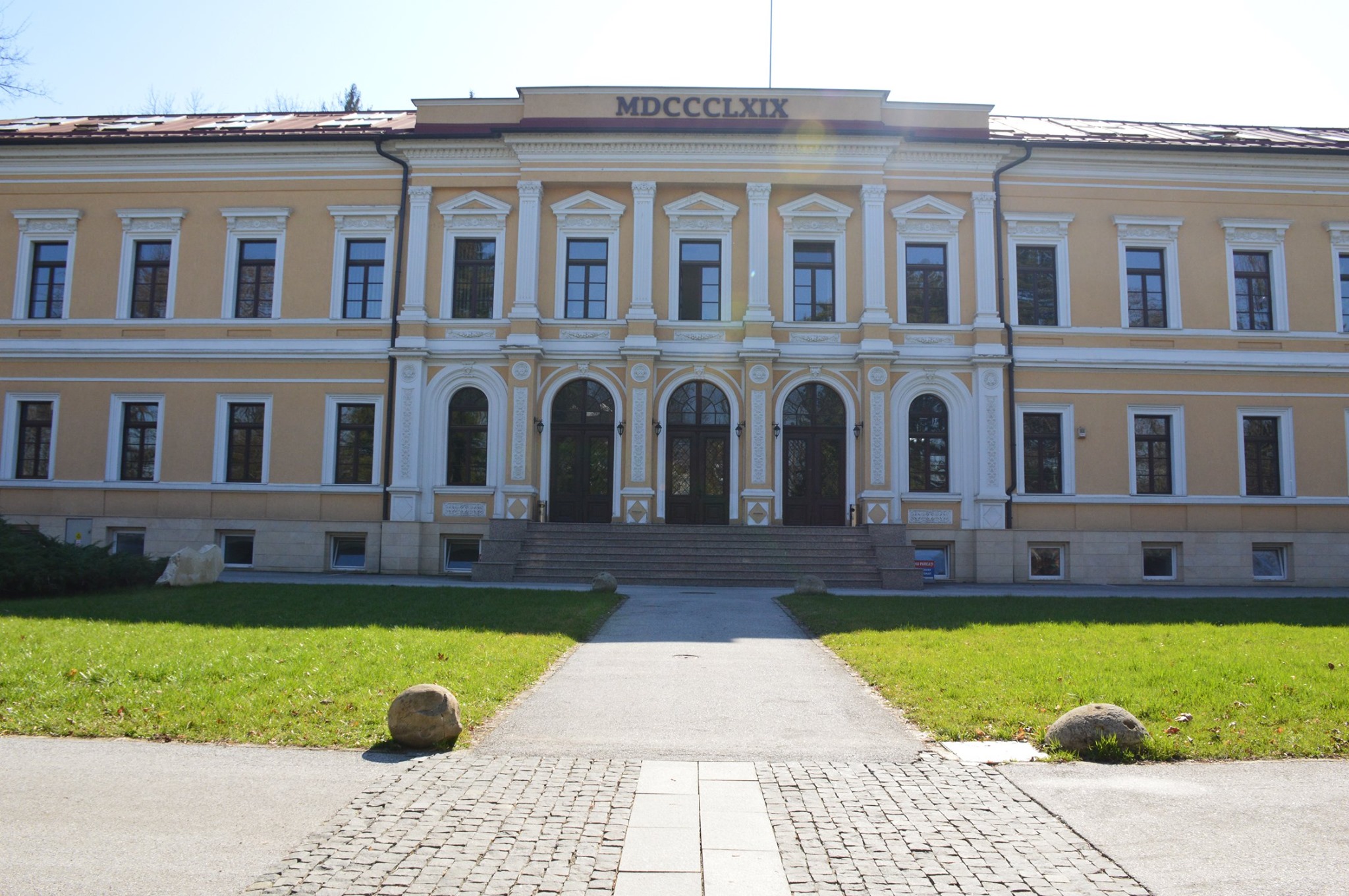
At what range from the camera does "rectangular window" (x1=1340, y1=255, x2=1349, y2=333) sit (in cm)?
2376

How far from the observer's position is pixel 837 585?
19719 millimetres

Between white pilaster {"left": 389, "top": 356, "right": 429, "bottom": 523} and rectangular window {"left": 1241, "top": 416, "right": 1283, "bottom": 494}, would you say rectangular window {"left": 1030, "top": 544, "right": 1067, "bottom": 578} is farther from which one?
white pilaster {"left": 389, "top": 356, "right": 429, "bottom": 523}

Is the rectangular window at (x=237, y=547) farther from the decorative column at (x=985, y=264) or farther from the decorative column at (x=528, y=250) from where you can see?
the decorative column at (x=985, y=264)

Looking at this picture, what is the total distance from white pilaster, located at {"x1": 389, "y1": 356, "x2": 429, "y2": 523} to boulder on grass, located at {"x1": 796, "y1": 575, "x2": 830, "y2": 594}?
33.9 feet

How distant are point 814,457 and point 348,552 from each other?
472 inches

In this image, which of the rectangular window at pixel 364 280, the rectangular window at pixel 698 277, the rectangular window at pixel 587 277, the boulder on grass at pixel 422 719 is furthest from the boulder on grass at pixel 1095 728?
the rectangular window at pixel 364 280

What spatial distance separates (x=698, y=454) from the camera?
23406mm

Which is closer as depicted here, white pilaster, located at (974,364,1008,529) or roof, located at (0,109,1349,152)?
white pilaster, located at (974,364,1008,529)

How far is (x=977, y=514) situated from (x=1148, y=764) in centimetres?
1692

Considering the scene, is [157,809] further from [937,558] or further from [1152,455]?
[1152,455]

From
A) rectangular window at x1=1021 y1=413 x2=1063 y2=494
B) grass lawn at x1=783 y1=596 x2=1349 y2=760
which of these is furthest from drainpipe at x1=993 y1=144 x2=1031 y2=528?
grass lawn at x1=783 y1=596 x2=1349 y2=760

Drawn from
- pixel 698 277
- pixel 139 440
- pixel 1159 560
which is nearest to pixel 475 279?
pixel 698 277

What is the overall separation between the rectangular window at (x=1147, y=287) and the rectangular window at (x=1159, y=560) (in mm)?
5654

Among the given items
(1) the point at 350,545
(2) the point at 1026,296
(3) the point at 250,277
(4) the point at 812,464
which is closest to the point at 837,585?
(4) the point at 812,464
